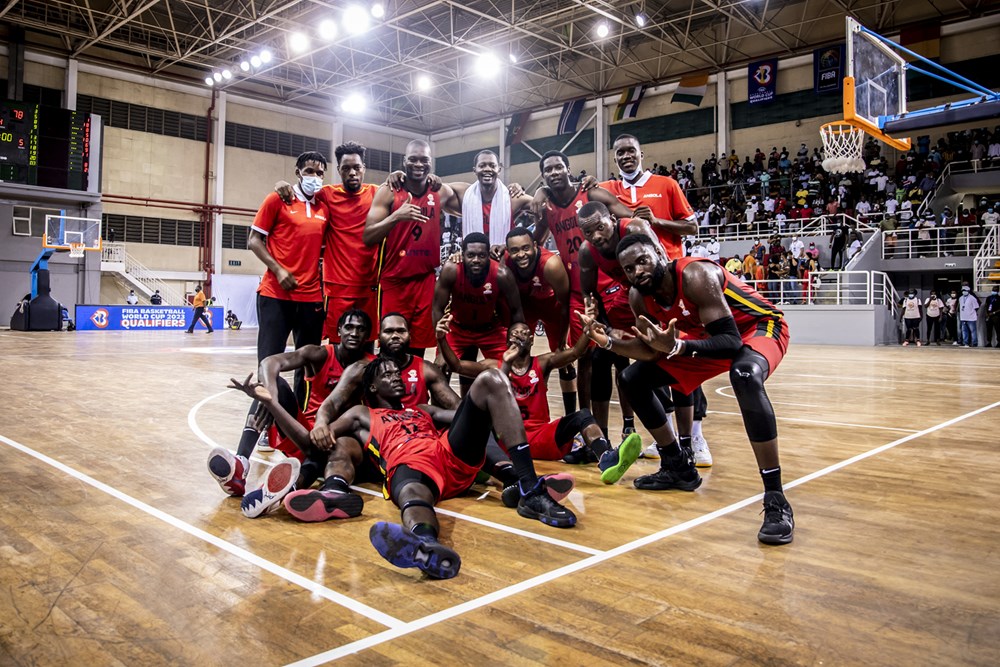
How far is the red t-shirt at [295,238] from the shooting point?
541 cm

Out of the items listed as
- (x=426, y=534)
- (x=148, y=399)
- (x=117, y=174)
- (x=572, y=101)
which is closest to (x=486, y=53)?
(x=572, y=101)

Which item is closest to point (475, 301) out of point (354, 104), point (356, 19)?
point (356, 19)

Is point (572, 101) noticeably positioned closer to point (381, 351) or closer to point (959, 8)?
point (959, 8)

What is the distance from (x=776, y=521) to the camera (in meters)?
2.95

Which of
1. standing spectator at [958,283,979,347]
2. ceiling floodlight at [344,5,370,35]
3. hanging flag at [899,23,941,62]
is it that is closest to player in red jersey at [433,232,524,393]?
standing spectator at [958,283,979,347]

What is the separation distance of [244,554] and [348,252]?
3059 mm

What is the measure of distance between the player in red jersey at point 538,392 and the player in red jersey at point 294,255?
128cm

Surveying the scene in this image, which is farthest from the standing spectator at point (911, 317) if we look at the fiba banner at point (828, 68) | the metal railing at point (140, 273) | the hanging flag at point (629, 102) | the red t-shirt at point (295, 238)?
the metal railing at point (140, 273)

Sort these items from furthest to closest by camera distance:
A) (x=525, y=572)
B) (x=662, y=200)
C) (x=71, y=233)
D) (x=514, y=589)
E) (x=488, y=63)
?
(x=488, y=63), (x=71, y=233), (x=662, y=200), (x=525, y=572), (x=514, y=589)

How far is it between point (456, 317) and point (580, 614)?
10.4ft

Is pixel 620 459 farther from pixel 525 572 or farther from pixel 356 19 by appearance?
pixel 356 19

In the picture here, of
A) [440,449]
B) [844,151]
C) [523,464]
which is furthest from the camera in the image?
[844,151]

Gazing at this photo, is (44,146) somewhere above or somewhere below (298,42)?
below

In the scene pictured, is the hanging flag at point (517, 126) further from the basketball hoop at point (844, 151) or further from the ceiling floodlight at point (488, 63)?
the basketball hoop at point (844, 151)
